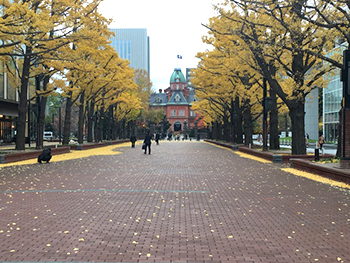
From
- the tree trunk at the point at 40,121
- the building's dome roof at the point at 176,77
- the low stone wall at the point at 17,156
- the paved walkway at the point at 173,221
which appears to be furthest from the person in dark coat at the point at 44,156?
the building's dome roof at the point at 176,77

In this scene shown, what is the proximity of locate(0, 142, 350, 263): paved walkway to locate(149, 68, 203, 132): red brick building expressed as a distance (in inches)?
5002

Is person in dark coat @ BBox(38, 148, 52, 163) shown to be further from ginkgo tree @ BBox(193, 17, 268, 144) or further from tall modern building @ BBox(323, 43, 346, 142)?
tall modern building @ BBox(323, 43, 346, 142)

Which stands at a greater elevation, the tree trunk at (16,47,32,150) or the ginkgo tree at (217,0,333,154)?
the ginkgo tree at (217,0,333,154)

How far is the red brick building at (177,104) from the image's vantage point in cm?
14375

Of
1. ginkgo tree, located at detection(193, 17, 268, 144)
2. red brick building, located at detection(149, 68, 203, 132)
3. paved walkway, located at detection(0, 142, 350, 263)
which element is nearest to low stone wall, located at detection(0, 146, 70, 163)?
paved walkway, located at detection(0, 142, 350, 263)

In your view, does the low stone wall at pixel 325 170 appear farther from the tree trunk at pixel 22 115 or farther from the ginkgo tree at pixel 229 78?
the tree trunk at pixel 22 115

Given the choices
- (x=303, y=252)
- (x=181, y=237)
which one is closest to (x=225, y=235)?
(x=181, y=237)

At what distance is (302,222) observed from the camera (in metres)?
7.57

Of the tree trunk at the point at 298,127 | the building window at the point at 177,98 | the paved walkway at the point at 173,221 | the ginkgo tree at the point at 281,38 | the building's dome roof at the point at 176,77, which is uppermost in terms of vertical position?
the building's dome roof at the point at 176,77

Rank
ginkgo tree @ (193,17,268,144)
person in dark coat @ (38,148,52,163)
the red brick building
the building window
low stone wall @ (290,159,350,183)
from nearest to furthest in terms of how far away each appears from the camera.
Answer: low stone wall @ (290,159,350,183), person in dark coat @ (38,148,52,163), ginkgo tree @ (193,17,268,144), the red brick building, the building window

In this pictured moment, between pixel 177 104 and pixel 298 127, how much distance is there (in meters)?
124

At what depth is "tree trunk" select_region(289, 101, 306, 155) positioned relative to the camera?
21.4 meters

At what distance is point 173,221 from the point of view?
7.65m

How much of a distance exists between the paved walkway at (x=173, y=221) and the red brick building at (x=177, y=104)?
127056 millimetres
